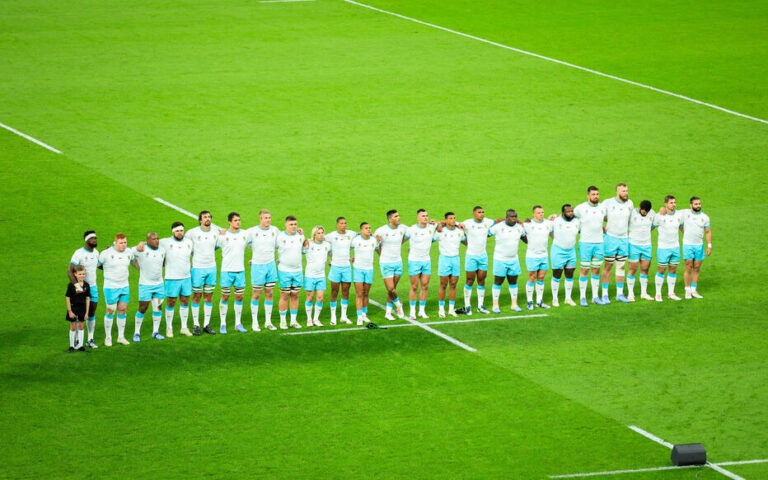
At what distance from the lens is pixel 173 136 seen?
3597cm

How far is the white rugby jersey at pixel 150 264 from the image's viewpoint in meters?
23.7

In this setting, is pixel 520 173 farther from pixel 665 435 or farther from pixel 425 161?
pixel 665 435

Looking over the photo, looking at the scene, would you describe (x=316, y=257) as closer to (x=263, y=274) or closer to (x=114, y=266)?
(x=263, y=274)

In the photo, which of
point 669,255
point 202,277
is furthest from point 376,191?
point 202,277

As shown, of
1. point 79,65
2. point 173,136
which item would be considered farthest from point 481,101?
point 79,65

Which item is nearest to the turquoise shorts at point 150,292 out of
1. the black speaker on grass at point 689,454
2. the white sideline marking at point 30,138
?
the black speaker on grass at point 689,454

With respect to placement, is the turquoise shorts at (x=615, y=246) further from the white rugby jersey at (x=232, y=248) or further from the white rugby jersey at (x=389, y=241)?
the white rugby jersey at (x=232, y=248)

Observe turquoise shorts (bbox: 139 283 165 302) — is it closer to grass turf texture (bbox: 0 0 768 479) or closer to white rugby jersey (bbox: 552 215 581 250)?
grass turf texture (bbox: 0 0 768 479)

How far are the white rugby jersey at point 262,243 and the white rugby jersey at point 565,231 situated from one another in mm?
5750

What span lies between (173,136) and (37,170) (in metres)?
4.14

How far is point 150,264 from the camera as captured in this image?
2370cm

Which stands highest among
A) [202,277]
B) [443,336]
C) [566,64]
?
[566,64]

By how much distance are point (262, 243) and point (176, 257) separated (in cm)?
168

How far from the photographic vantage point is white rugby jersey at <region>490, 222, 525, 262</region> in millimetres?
25422
